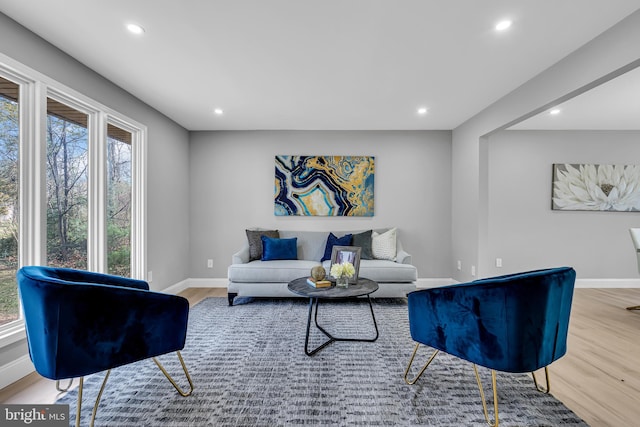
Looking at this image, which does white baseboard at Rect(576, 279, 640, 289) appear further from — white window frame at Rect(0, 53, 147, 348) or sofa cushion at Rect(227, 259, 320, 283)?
white window frame at Rect(0, 53, 147, 348)

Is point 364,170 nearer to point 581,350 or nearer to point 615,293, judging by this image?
point 581,350

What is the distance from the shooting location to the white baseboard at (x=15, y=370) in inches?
75.2

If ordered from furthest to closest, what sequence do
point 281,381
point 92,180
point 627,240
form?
point 627,240 < point 92,180 < point 281,381

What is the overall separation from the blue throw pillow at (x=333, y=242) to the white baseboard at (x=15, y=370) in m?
2.92

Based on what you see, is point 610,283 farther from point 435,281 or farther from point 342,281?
point 342,281

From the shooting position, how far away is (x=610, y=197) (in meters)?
4.42

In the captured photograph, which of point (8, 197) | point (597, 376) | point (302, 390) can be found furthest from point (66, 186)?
point (597, 376)

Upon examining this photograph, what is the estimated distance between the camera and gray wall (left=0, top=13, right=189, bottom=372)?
80.0 inches

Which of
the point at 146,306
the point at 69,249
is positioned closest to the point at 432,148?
the point at 146,306

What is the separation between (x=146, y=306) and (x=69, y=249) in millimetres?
1529

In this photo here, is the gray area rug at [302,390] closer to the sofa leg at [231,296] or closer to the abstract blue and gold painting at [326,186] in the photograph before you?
the sofa leg at [231,296]

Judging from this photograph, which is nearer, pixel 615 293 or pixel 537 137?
pixel 615 293

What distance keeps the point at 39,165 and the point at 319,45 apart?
Result: 2204 millimetres

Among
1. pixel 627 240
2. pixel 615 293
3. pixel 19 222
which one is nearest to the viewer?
pixel 19 222
